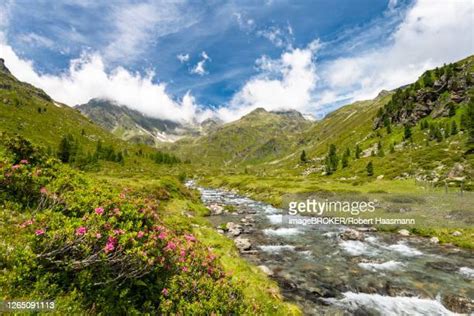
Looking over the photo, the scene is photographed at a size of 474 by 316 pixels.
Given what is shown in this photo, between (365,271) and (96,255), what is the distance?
78.3ft

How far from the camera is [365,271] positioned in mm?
24156

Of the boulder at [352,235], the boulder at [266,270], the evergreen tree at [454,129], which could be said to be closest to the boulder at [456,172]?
the evergreen tree at [454,129]

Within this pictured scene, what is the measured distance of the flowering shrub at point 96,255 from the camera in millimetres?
7531

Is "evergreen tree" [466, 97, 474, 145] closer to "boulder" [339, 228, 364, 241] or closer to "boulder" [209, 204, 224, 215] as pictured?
"boulder" [339, 228, 364, 241]

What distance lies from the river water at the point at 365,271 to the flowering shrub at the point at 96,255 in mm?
10255

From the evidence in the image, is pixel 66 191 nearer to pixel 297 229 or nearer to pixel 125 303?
pixel 125 303

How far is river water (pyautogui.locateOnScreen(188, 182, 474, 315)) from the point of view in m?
18.6

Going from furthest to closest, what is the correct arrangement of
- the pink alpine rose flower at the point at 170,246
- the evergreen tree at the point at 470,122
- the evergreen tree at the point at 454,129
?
the evergreen tree at the point at 454,129, the evergreen tree at the point at 470,122, the pink alpine rose flower at the point at 170,246

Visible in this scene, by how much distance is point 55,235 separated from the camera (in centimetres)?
772

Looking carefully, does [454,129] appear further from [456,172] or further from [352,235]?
[352,235]

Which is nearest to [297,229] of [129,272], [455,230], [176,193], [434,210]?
[455,230]

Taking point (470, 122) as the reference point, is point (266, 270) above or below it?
below

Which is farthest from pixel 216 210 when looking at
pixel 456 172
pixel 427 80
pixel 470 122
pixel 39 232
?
pixel 427 80

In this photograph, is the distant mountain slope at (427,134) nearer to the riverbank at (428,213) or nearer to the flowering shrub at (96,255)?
the riverbank at (428,213)
